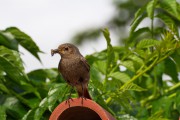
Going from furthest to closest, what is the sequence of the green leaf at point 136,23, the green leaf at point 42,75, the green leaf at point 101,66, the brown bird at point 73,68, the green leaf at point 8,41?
the green leaf at point 42,75 → the green leaf at point 136,23 → the green leaf at point 101,66 → the green leaf at point 8,41 → the brown bird at point 73,68

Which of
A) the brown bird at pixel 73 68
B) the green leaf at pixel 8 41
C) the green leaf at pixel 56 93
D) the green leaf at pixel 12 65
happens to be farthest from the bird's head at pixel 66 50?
the green leaf at pixel 8 41

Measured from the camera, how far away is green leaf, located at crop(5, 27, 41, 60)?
15.7ft

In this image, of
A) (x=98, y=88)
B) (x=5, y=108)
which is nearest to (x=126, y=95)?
(x=98, y=88)

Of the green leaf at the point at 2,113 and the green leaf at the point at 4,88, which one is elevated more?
the green leaf at the point at 4,88

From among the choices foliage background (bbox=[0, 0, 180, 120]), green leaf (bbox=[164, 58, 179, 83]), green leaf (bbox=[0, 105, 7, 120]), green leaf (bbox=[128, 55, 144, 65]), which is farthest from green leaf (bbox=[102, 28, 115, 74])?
green leaf (bbox=[0, 105, 7, 120])

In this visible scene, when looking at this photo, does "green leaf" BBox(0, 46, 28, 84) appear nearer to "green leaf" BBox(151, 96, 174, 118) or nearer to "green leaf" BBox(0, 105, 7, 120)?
"green leaf" BBox(0, 105, 7, 120)

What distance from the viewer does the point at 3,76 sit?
14.6 ft

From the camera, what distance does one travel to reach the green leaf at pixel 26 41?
4.78 m

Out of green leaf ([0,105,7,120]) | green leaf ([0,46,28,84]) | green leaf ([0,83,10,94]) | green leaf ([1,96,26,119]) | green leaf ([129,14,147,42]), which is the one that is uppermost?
green leaf ([129,14,147,42])

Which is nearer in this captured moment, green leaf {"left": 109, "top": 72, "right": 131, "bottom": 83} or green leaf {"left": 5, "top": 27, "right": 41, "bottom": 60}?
green leaf {"left": 109, "top": 72, "right": 131, "bottom": 83}

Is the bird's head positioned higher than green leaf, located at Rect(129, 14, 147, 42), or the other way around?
green leaf, located at Rect(129, 14, 147, 42)

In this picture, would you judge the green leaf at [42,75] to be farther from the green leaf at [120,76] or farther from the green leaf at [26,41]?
the green leaf at [120,76]

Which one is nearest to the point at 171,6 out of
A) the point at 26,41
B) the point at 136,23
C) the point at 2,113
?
the point at 136,23

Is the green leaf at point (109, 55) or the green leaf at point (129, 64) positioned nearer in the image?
the green leaf at point (109, 55)
